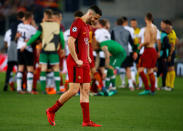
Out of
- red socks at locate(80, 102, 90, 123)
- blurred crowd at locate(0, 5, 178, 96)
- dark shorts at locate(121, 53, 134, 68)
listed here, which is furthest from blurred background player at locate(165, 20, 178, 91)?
red socks at locate(80, 102, 90, 123)

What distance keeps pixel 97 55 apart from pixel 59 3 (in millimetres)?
29936

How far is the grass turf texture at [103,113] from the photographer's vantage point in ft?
28.2

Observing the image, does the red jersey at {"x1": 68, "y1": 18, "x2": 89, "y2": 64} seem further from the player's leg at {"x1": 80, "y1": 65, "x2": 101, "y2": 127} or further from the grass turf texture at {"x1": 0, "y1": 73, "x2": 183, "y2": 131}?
the grass turf texture at {"x1": 0, "y1": 73, "x2": 183, "y2": 131}

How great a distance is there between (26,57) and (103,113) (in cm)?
458

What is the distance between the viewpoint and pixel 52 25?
13938mm

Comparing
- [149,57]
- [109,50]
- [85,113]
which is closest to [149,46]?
[149,57]

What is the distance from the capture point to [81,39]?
845 centimetres

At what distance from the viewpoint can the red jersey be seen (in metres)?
8.31

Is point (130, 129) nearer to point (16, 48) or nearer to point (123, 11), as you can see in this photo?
point (16, 48)

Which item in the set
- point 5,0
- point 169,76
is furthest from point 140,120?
point 5,0

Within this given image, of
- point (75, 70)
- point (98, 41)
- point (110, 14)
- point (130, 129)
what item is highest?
point (110, 14)

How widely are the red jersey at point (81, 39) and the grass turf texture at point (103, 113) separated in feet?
3.84

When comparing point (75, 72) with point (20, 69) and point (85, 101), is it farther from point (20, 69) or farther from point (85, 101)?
point (20, 69)

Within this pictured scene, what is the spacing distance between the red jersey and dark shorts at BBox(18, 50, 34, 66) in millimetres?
6200
